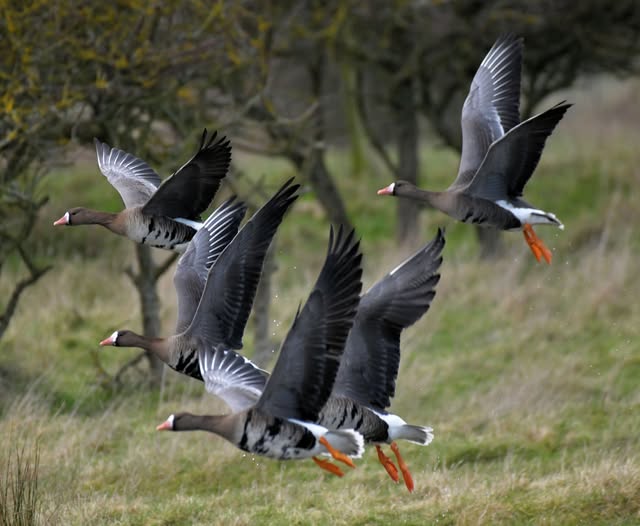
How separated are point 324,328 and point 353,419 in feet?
4.66

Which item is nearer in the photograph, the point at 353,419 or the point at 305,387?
the point at 305,387

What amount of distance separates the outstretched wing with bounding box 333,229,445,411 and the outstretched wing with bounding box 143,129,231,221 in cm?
128

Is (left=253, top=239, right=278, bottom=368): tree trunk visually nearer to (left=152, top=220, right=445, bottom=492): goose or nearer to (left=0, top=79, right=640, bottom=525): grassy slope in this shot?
(left=0, top=79, right=640, bottom=525): grassy slope

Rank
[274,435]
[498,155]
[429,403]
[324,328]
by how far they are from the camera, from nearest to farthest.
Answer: [324,328] → [274,435] → [498,155] → [429,403]

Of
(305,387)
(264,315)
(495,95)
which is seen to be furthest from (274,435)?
(264,315)

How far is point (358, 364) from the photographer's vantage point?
7926mm

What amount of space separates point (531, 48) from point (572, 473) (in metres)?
10.1

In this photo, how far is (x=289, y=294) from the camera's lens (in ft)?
50.5

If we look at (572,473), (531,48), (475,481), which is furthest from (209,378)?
(531,48)

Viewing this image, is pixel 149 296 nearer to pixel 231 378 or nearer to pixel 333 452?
pixel 231 378

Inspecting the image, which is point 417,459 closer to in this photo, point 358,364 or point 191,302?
point 358,364

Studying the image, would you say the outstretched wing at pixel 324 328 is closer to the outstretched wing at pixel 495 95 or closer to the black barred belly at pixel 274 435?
the black barred belly at pixel 274 435

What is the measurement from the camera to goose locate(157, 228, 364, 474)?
6.32 metres

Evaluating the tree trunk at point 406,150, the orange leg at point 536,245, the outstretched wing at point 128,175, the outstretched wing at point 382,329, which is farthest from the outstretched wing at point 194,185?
Answer: the tree trunk at point 406,150
